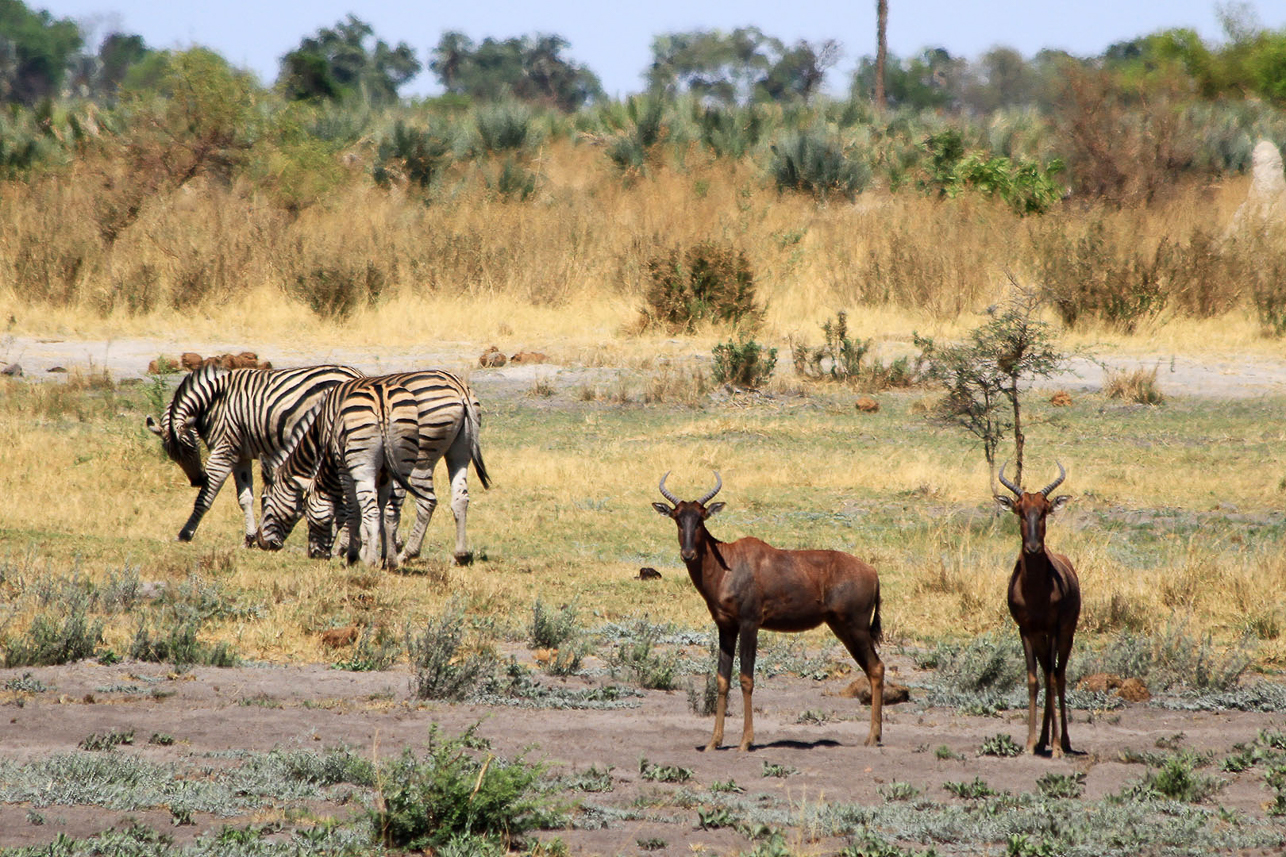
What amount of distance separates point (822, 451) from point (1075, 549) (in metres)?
5.43

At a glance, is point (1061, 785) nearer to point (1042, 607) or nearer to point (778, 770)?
point (1042, 607)

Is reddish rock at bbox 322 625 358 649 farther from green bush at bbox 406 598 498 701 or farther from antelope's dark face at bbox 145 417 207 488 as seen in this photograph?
antelope's dark face at bbox 145 417 207 488

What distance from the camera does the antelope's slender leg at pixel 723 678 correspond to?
703cm

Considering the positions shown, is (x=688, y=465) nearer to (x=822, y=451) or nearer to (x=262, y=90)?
(x=822, y=451)

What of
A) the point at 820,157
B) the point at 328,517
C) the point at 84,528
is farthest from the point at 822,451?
the point at 820,157

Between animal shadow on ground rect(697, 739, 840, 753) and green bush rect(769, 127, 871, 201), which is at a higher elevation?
green bush rect(769, 127, 871, 201)

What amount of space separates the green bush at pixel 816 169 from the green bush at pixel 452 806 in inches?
1146

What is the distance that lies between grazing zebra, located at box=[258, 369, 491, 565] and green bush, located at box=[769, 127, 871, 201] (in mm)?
22997

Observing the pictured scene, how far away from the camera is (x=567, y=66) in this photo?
105 m

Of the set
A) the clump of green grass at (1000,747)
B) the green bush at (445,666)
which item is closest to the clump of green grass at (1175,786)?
the clump of green grass at (1000,747)

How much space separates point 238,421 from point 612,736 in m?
6.82

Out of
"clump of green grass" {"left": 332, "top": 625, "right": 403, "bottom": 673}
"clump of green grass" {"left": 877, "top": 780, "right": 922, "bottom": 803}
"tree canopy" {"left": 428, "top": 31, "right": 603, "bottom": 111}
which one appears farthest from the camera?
"tree canopy" {"left": 428, "top": 31, "right": 603, "bottom": 111}

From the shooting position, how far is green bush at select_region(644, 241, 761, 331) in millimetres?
25203

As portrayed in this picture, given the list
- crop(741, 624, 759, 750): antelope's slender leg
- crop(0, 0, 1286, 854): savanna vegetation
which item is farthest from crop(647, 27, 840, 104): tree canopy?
crop(741, 624, 759, 750): antelope's slender leg
